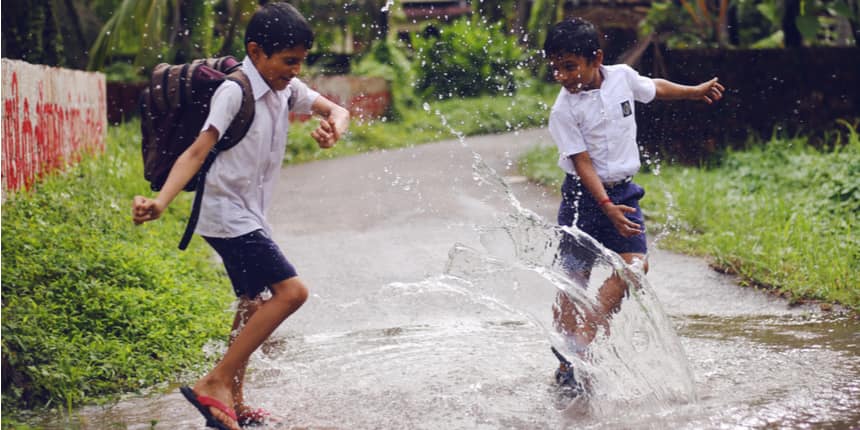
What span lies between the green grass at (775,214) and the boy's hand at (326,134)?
136 inches

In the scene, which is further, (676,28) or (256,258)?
(676,28)

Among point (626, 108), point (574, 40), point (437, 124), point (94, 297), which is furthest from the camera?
point (437, 124)

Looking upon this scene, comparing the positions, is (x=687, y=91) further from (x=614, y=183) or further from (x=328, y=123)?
(x=328, y=123)

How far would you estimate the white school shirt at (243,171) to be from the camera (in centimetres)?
405

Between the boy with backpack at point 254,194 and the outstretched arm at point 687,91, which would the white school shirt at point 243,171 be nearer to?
the boy with backpack at point 254,194

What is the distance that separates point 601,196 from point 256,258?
1.49m

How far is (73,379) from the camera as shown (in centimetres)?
471

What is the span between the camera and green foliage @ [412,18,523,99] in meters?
23.0

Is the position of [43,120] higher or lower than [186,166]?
lower

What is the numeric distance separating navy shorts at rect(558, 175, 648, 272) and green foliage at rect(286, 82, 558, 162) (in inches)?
409

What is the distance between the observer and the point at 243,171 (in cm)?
407

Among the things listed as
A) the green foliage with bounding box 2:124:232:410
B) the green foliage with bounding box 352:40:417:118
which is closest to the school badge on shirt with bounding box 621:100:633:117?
the green foliage with bounding box 2:124:232:410

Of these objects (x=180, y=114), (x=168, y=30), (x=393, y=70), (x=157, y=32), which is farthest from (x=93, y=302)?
(x=393, y=70)

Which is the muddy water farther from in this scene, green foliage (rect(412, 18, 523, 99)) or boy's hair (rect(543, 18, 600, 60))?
green foliage (rect(412, 18, 523, 99))
